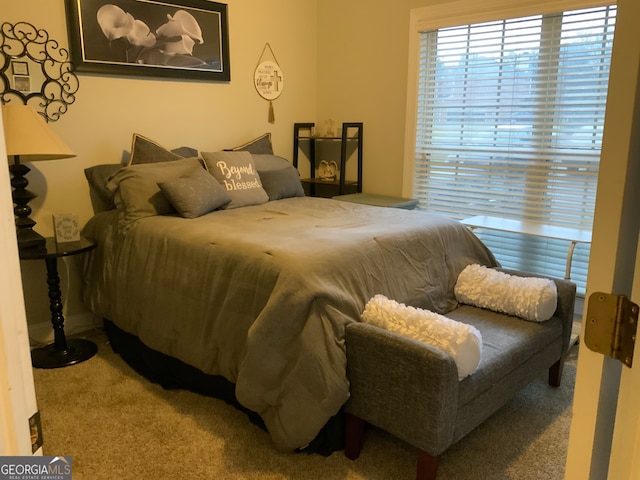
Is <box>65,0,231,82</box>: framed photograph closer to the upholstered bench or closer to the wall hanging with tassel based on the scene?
the wall hanging with tassel

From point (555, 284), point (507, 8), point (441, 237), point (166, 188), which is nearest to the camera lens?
point (555, 284)

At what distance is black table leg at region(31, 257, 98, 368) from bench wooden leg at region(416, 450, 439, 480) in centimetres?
Answer: 197

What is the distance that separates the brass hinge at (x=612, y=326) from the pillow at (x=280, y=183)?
2.89m

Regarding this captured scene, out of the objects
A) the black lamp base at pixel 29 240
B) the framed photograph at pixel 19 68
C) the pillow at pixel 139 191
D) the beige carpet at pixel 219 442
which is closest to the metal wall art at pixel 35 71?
the framed photograph at pixel 19 68

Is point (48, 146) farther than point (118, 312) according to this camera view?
No

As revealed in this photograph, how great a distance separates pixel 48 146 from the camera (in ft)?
8.36

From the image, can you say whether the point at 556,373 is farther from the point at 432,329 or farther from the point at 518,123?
the point at 518,123

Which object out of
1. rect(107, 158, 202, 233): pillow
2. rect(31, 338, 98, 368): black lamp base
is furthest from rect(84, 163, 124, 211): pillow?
rect(31, 338, 98, 368): black lamp base

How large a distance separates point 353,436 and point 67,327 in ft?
7.00

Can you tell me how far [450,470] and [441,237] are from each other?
1.15 metres

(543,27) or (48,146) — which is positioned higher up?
(543,27)

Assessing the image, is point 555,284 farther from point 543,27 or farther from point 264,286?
point 543,27

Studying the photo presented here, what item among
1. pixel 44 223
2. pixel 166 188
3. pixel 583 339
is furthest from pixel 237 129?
pixel 583 339

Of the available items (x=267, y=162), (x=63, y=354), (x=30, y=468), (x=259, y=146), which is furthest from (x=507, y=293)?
(x=63, y=354)
